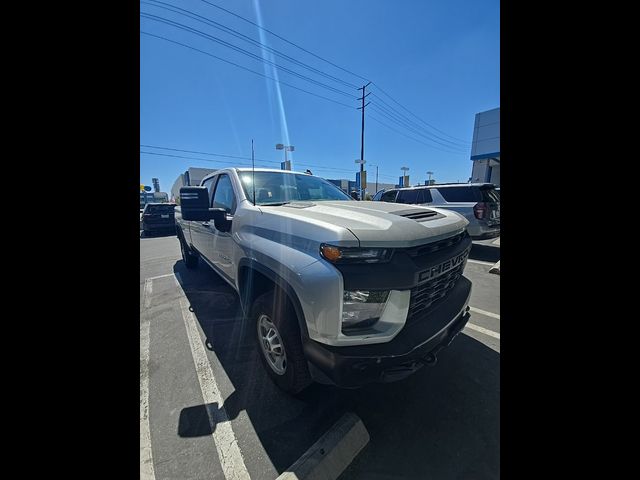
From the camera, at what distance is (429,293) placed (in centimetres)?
183

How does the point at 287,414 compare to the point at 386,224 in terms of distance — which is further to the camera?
the point at 287,414

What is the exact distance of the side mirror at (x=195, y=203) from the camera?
2238 mm

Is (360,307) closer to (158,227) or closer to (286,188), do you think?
(286,188)

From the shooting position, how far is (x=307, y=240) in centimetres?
172

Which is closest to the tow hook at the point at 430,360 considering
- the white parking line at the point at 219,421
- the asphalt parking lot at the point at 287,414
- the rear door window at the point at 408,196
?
the asphalt parking lot at the point at 287,414

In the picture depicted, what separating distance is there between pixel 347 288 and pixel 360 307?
16 cm

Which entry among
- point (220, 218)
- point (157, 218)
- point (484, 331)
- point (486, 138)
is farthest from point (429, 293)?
point (486, 138)

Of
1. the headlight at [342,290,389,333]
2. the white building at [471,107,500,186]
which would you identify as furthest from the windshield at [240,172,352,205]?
the white building at [471,107,500,186]

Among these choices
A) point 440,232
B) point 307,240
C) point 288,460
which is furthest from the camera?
point 440,232
